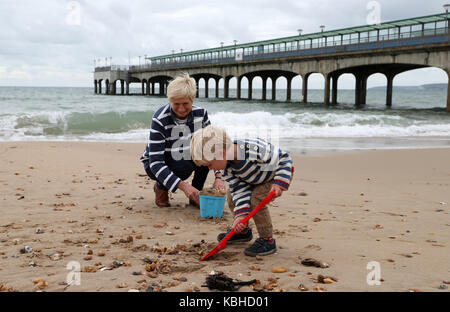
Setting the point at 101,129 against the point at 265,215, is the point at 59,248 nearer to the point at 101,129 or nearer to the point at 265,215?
the point at 265,215

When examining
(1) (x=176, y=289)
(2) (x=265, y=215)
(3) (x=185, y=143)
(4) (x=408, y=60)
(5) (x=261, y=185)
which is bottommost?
(1) (x=176, y=289)

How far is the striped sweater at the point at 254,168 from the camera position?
2.77m

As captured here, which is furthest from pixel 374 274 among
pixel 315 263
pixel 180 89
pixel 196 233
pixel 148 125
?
pixel 148 125

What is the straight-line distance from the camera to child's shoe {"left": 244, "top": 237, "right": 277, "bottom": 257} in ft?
9.38

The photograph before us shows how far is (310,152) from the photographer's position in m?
8.64

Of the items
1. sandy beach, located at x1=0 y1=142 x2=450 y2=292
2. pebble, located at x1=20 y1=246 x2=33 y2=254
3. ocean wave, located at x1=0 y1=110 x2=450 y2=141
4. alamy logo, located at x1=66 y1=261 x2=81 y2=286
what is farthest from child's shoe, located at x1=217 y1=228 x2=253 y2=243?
ocean wave, located at x1=0 y1=110 x2=450 y2=141

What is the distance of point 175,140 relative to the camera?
4.04 meters

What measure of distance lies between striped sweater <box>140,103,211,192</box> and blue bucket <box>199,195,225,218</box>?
1.33 feet

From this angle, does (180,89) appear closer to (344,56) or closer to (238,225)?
(238,225)

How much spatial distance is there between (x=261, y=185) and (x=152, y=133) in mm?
1454

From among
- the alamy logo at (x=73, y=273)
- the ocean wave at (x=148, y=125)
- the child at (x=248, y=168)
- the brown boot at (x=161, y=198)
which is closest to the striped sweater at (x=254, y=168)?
the child at (x=248, y=168)

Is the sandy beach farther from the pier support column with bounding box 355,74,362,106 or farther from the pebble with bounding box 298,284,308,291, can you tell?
the pier support column with bounding box 355,74,362,106
